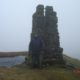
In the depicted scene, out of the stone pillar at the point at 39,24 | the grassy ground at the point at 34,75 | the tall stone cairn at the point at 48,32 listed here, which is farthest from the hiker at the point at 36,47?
the grassy ground at the point at 34,75

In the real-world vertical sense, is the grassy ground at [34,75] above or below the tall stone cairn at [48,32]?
below

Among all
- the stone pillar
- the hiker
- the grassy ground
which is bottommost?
the grassy ground

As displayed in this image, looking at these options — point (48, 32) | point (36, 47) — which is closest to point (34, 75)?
point (36, 47)

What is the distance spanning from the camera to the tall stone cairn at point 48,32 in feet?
64.0

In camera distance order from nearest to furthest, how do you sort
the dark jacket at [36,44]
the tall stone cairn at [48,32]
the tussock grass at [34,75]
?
the tussock grass at [34,75]
the dark jacket at [36,44]
the tall stone cairn at [48,32]

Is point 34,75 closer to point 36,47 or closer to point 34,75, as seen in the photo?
point 34,75

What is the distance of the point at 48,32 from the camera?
64.8ft

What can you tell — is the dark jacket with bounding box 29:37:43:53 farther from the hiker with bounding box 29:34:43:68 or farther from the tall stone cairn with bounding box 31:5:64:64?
the tall stone cairn with bounding box 31:5:64:64

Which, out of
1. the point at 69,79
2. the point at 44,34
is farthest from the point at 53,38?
the point at 69,79

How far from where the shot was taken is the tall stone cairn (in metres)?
19.5

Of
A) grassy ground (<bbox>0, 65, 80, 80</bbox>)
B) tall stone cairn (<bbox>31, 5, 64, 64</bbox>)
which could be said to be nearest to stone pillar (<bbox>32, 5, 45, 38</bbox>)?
tall stone cairn (<bbox>31, 5, 64, 64</bbox>)

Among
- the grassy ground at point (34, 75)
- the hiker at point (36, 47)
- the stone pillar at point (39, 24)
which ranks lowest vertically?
the grassy ground at point (34, 75)

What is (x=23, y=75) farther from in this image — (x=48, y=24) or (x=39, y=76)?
(x=48, y=24)

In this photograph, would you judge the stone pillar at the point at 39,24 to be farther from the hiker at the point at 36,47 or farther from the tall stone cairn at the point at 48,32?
the hiker at the point at 36,47
